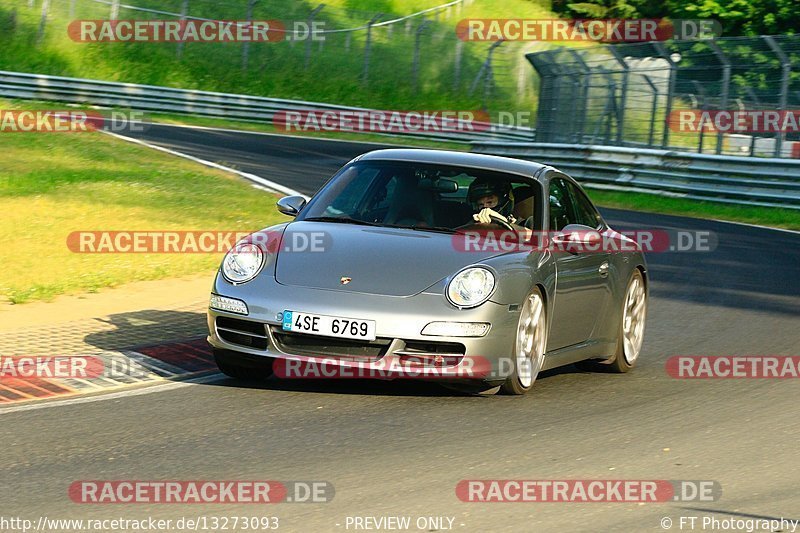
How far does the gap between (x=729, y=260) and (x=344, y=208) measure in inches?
331

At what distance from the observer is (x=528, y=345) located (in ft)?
26.8

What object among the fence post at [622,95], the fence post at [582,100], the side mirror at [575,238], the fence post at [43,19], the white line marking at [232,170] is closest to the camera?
the side mirror at [575,238]

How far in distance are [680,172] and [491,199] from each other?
17279 millimetres

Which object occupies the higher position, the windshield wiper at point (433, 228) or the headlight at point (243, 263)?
the windshield wiper at point (433, 228)

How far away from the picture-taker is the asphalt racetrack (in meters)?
5.55

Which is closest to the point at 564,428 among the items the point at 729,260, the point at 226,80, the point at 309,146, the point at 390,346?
the point at 390,346

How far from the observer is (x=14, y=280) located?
12.1 metres

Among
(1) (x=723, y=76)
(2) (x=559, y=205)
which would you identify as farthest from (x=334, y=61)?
(2) (x=559, y=205)

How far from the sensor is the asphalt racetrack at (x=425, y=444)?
18.2 ft

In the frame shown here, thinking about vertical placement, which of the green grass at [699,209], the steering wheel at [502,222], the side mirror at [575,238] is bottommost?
the green grass at [699,209]

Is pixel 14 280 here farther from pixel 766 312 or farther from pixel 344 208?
pixel 766 312

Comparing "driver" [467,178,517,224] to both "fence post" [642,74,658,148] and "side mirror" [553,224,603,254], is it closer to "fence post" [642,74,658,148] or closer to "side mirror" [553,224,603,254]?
"side mirror" [553,224,603,254]

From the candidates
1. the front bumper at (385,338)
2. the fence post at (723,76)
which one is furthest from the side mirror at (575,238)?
the fence post at (723,76)

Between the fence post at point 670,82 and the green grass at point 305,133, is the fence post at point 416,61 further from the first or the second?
the fence post at point 670,82
